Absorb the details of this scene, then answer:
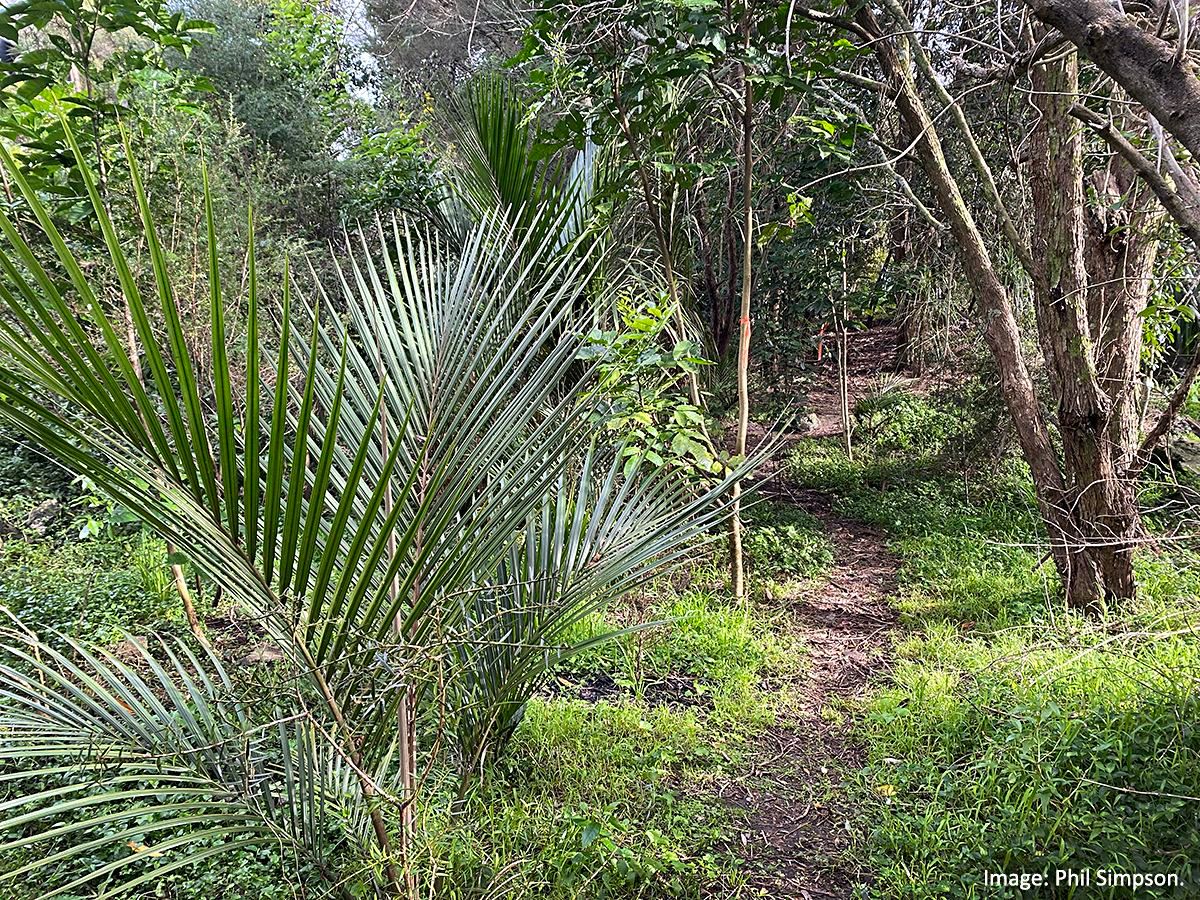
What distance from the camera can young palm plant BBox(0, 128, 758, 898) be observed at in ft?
2.61

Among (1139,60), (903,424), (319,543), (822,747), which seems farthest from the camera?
(903,424)

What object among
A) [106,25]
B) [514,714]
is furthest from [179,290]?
[514,714]

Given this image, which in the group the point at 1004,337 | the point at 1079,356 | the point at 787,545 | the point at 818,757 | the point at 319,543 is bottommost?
the point at 818,757

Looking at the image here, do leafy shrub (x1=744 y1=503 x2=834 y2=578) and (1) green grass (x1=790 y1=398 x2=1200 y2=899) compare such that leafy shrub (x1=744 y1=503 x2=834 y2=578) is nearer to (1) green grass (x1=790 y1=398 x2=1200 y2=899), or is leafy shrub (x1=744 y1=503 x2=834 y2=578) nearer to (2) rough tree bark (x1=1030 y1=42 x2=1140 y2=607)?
(1) green grass (x1=790 y1=398 x2=1200 y2=899)

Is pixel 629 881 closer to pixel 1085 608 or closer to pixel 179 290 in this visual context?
pixel 1085 608

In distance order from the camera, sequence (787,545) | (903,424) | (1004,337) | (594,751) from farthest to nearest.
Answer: (903,424), (787,545), (1004,337), (594,751)

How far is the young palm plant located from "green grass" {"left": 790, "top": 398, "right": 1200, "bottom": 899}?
114cm

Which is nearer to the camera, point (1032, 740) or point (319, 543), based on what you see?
point (319, 543)

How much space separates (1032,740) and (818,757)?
656 millimetres

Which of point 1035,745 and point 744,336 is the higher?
point 744,336

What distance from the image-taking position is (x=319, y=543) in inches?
52.2

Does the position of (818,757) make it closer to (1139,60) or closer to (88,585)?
(1139,60)

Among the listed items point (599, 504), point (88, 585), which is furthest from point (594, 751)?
point (88, 585)

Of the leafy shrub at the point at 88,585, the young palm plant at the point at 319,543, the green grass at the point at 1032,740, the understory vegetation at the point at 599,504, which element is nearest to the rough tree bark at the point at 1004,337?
the understory vegetation at the point at 599,504
